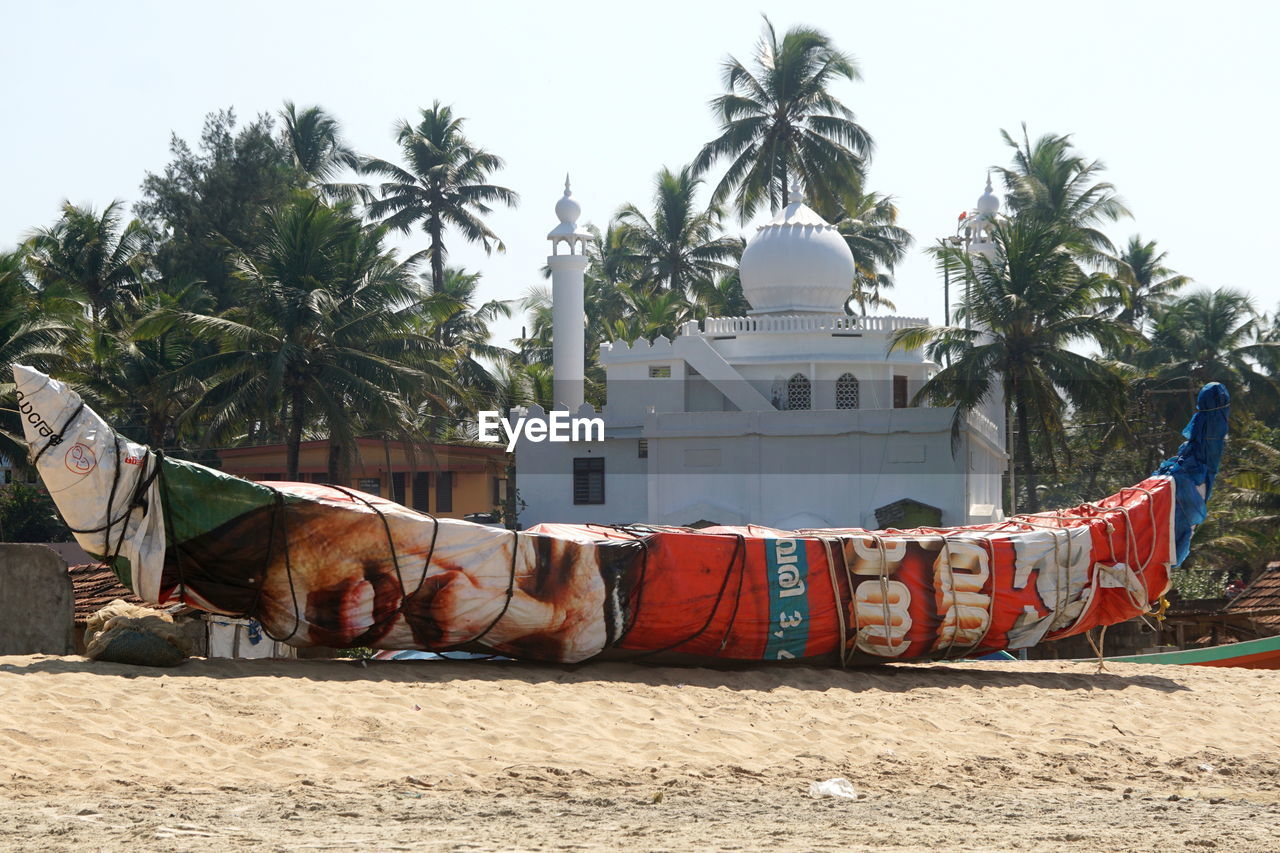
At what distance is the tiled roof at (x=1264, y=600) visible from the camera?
873 inches

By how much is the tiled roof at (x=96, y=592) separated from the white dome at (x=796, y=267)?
2097 cm

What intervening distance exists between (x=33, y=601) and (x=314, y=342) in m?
17.6

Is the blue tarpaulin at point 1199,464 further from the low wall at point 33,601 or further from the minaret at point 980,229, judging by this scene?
the minaret at point 980,229

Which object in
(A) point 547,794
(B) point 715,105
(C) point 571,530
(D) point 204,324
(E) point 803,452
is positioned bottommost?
(A) point 547,794

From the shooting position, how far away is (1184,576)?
31984 mm

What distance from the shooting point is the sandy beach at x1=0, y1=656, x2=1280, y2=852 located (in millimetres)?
8562

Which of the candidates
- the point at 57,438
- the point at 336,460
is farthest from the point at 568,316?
the point at 57,438

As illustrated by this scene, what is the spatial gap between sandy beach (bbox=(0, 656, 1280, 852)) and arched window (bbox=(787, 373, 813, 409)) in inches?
836

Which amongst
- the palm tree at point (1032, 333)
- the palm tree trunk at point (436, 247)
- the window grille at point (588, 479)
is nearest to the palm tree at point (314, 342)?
the window grille at point (588, 479)

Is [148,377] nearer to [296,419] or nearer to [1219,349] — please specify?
[296,419]

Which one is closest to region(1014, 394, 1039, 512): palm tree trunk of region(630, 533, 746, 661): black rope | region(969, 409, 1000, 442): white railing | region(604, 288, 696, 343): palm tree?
region(969, 409, 1000, 442): white railing

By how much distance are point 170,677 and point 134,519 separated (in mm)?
1870

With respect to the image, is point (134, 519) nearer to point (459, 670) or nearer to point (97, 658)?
point (97, 658)

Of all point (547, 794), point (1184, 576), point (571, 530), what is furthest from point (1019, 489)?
point (547, 794)
